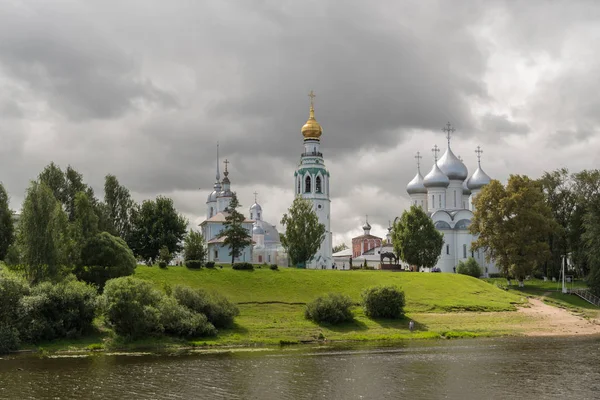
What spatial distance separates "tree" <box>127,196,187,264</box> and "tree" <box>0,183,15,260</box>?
1603 centimetres

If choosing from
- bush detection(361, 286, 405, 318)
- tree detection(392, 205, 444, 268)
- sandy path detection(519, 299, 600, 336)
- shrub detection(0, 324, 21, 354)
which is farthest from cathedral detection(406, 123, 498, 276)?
shrub detection(0, 324, 21, 354)

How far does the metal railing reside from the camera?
62.7m

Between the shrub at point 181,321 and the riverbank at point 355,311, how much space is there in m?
0.63

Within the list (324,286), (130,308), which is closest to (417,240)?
(324,286)

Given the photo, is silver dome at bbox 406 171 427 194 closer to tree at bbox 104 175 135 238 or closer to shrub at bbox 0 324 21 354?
tree at bbox 104 175 135 238

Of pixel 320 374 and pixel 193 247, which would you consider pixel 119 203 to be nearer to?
pixel 193 247

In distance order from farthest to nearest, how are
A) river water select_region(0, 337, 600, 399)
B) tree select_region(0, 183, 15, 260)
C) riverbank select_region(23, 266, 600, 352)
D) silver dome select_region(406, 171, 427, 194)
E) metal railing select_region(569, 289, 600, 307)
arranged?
silver dome select_region(406, 171, 427, 194) < metal railing select_region(569, 289, 600, 307) < tree select_region(0, 183, 15, 260) < riverbank select_region(23, 266, 600, 352) < river water select_region(0, 337, 600, 399)

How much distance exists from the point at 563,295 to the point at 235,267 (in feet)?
99.1

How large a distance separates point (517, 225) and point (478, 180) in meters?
26.6

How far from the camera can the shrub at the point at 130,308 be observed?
3978cm

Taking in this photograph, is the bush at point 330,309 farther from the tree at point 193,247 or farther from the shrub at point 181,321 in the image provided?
the tree at point 193,247

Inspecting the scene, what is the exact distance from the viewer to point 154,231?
6806 cm

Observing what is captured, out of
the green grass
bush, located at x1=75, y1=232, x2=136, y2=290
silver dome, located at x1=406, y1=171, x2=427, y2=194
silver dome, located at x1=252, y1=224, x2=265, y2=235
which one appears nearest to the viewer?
bush, located at x1=75, y1=232, x2=136, y2=290

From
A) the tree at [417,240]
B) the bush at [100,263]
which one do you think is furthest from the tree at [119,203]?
the tree at [417,240]
